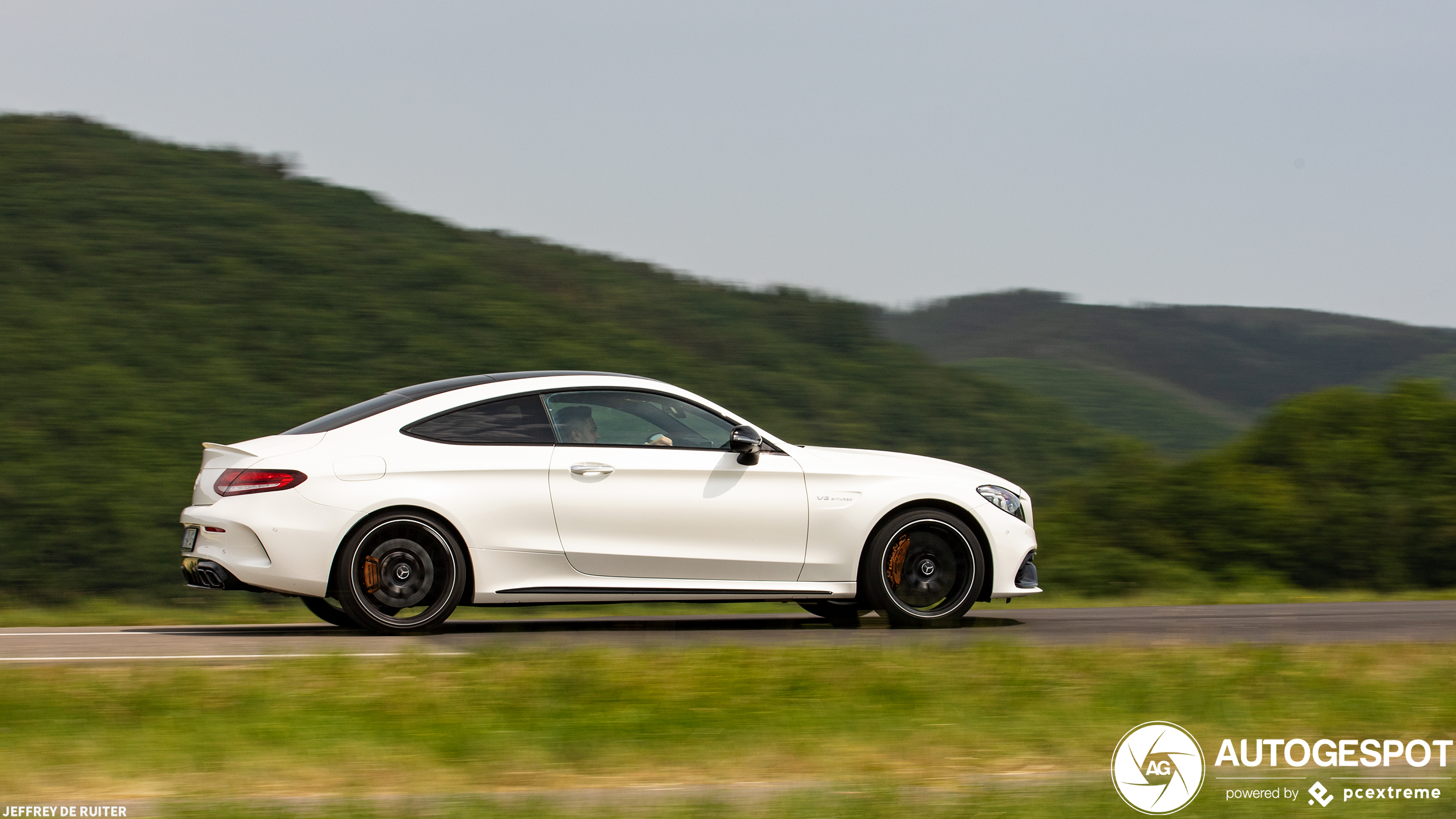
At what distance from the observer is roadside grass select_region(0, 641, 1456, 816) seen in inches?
178

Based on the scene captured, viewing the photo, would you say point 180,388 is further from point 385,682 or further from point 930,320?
point 930,320

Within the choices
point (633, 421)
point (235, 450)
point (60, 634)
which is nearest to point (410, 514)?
point (235, 450)

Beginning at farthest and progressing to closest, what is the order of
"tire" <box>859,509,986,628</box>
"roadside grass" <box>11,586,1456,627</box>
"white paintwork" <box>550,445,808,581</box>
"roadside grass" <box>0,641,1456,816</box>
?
"roadside grass" <box>11,586,1456,627</box>, "tire" <box>859,509,986,628</box>, "white paintwork" <box>550,445,808,581</box>, "roadside grass" <box>0,641,1456,816</box>

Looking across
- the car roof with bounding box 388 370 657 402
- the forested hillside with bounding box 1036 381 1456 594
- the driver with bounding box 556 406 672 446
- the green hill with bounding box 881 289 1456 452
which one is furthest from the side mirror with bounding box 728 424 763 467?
the green hill with bounding box 881 289 1456 452

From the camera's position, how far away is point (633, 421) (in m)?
8.31

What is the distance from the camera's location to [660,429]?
27.3ft

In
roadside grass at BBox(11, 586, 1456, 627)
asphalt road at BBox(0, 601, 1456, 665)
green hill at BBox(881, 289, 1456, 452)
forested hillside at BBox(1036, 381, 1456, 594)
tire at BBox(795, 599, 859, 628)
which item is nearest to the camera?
asphalt road at BBox(0, 601, 1456, 665)

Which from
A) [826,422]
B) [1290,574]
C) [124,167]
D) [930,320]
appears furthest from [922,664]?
[930,320]

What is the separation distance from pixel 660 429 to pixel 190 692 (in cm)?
332

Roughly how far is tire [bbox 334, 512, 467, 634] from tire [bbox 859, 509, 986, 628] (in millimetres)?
2435

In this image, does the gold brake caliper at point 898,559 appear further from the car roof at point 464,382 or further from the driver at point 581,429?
A: the car roof at point 464,382

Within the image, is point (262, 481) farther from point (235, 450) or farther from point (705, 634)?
point (705, 634)

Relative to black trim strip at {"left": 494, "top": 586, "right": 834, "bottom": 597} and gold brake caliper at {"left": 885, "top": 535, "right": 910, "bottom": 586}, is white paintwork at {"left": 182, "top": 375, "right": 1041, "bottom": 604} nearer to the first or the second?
black trim strip at {"left": 494, "top": 586, "right": 834, "bottom": 597}

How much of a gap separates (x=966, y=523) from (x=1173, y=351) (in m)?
61.7
